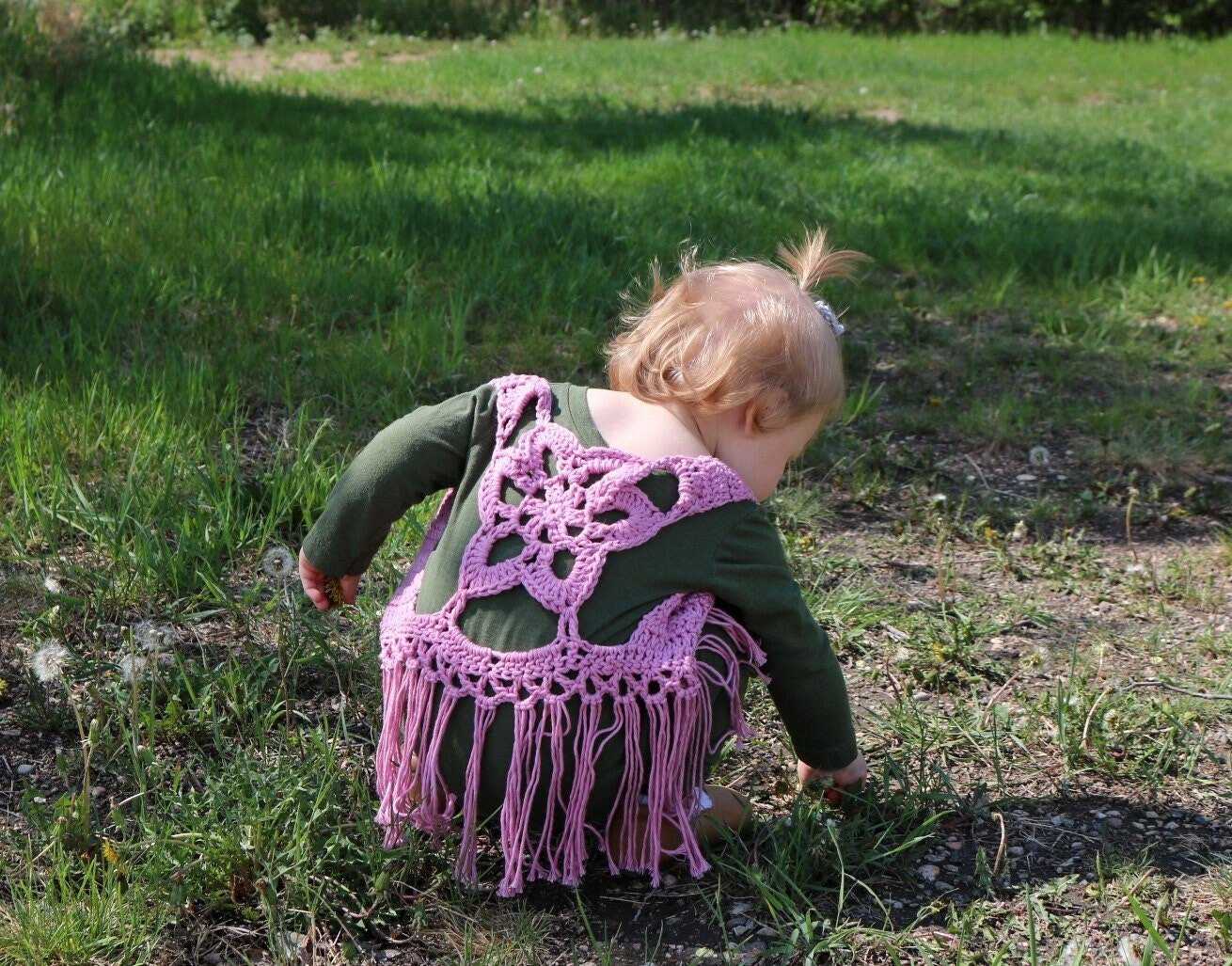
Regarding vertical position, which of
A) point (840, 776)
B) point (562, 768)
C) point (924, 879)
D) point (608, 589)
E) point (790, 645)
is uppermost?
point (608, 589)

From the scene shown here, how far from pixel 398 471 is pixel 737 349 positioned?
57cm

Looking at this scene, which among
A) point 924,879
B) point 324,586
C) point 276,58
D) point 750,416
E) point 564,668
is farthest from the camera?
point 276,58

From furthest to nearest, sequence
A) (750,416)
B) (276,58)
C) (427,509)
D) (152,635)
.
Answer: (276,58) → (427,509) → (152,635) → (750,416)

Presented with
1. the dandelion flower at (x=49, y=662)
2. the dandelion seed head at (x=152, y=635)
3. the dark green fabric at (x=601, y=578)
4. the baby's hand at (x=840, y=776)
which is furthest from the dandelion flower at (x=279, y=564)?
the baby's hand at (x=840, y=776)

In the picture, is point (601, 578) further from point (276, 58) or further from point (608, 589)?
point (276, 58)

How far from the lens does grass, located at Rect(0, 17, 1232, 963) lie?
6.62 feet

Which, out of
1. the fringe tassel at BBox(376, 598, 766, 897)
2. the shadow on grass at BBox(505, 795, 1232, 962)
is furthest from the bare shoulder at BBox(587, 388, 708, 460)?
the shadow on grass at BBox(505, 795, 1232, 962)

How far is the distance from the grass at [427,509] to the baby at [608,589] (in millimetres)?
184

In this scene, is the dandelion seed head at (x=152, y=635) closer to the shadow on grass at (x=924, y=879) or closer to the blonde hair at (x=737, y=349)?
the shadow on grass at (x=924, y=879)

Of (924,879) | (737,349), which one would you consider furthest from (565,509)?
(924,879)

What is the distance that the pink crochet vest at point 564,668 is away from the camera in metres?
1.90

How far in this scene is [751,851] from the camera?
2176 mm

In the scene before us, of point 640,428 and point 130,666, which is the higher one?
point 640,428

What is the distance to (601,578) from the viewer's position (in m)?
1.90
